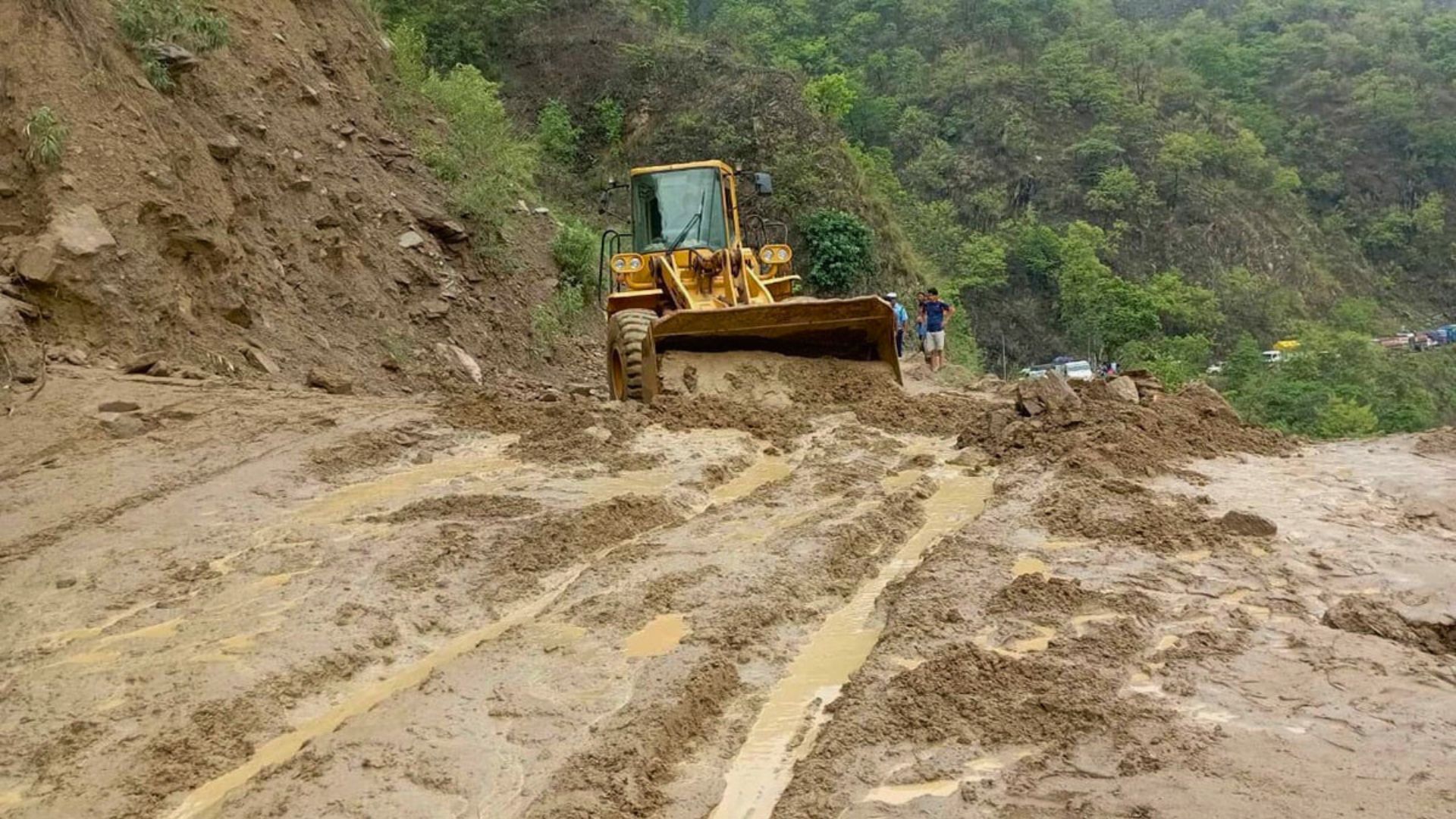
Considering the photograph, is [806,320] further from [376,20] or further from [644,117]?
[644,117]

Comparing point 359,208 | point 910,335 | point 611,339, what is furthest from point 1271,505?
point 910,335

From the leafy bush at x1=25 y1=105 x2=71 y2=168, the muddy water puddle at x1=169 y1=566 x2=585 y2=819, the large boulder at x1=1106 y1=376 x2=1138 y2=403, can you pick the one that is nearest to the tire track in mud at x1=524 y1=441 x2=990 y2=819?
the muddy water puddle at x1=169 y1=566 x2=585 y2=819

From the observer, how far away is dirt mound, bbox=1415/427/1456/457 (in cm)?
796

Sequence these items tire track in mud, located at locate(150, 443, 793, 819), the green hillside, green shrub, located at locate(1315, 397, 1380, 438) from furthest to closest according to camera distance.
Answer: the green hillside → green shrub, located at locate(1315, 397, 1380, 438) → tire track in mud, located at locate(150, 443, 793, 819)

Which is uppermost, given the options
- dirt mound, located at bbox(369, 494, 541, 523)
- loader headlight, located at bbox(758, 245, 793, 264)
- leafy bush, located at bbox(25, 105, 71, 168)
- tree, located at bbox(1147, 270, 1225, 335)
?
leafy bush, located at bbox(25, 105, 71, 168)

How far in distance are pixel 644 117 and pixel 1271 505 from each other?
24510 millimetres

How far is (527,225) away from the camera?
62.3 ft

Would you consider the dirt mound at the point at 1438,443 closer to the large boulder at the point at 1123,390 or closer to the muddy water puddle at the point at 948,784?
the large boulder at the point at 1123,390

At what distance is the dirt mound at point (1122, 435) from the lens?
746 cm

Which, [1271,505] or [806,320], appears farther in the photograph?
[806,320]

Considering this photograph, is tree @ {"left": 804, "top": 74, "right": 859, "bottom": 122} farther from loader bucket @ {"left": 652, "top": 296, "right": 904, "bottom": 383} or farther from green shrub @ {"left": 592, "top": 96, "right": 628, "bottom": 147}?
loader bucket @ {"left": 652, "top": 296, "right": 904, "bottom": 383}

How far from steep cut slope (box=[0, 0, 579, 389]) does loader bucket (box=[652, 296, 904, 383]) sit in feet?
12.6

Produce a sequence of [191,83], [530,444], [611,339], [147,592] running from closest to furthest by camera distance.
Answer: [147,592]
[530,444]
[611,339]
[191,83]

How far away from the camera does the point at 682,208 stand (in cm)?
1229
